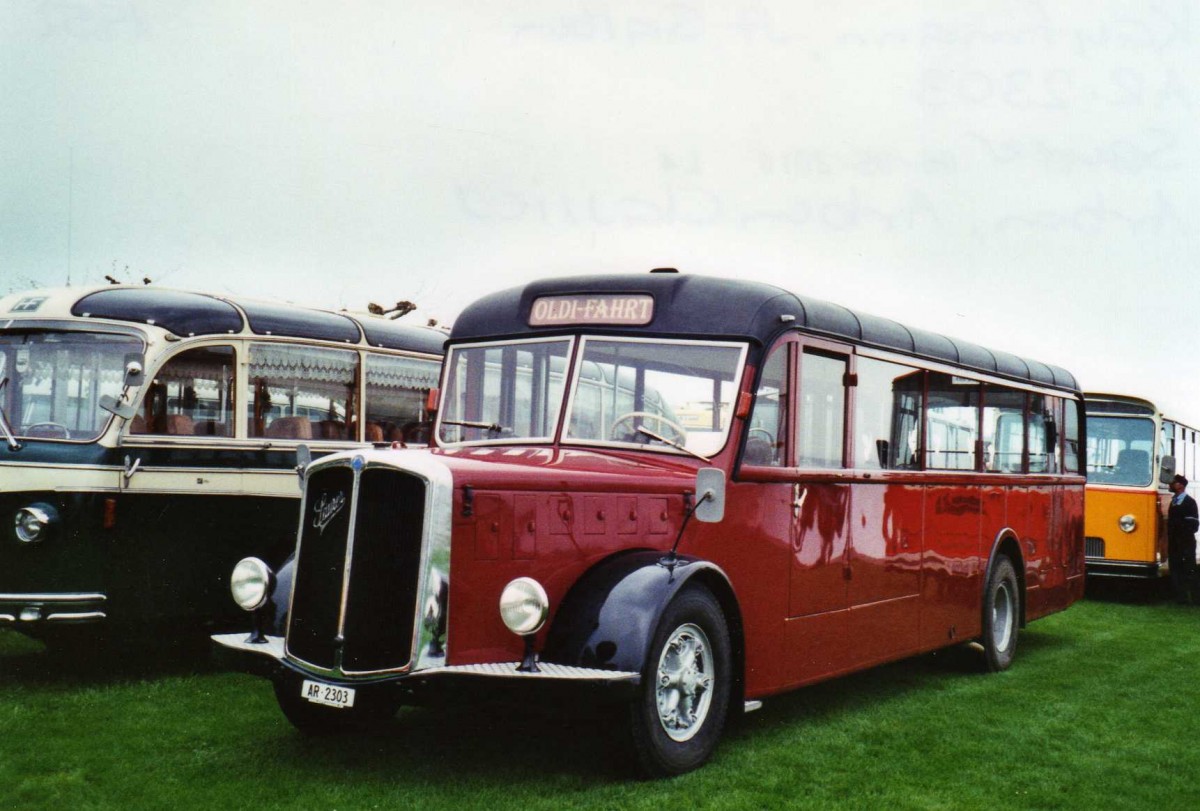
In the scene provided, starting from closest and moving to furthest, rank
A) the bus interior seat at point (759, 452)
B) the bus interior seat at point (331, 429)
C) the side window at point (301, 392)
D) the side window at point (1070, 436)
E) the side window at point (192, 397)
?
the bus interior seat at point (759, 452) → the side window at point (192, 397) → the side window at point (301, 392) → the bus interior seat at point (331, 429) → the side window at point (1070, 436)

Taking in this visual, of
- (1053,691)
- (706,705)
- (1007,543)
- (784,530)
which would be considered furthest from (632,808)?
(1007,543)

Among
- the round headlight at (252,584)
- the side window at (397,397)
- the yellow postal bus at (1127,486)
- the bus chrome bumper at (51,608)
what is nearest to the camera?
the round headlight at (252,584)

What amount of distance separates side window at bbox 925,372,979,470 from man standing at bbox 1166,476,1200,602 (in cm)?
792

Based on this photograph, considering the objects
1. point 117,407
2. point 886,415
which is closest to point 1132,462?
point 886,415

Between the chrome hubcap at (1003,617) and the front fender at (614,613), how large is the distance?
203 inches

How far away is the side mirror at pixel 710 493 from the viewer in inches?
235

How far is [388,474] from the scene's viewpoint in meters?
5.76

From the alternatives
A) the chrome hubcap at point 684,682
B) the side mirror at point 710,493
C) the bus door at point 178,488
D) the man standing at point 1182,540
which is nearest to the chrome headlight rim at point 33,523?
the bus door at point 178,488

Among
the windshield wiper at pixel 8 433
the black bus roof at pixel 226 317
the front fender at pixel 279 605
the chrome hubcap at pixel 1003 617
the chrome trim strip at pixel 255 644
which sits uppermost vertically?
the black bus roof at pixel 226 317

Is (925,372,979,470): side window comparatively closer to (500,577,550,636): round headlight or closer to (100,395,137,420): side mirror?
(500,577,550,636): round headlight

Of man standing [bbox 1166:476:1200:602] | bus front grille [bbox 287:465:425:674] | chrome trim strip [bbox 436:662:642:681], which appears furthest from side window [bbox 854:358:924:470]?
man standing [bbox 1166:476:1200:602]

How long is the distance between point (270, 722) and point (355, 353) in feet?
13.1

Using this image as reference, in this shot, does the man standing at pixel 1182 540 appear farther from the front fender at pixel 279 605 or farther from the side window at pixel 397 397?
the front fender at pixel 279 605

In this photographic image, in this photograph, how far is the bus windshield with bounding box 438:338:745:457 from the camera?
6.82m
